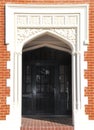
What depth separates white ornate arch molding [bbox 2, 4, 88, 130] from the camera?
433 inches

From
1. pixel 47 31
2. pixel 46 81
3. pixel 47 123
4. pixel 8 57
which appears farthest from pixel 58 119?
pixel 47 31

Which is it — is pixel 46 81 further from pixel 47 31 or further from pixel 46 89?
pixel 47 31

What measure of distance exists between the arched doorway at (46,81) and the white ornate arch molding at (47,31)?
2503mm

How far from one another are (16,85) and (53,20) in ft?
6.14

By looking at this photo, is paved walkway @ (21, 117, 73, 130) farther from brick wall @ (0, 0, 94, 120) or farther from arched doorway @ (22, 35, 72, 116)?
arched doorway @ (22, 35, 72, 116)

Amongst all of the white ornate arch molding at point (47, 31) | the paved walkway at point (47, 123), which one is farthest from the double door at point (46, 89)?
the white ornate arch molding at point (47, 31)

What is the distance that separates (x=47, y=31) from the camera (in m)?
11.1

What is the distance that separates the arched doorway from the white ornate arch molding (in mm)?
2503

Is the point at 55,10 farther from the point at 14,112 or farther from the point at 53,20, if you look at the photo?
the point at 14,112

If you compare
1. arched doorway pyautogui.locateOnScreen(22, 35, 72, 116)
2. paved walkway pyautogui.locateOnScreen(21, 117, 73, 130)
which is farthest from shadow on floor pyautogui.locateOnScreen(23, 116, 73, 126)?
arched doorway pyautogui.locateOnScreen(22, 35, 72, 116)

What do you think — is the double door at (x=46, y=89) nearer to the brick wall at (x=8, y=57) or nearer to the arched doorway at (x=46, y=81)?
the arched doorway at (x=46, y=81)

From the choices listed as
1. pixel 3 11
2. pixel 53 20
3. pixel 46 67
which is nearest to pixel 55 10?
pixel 53 20

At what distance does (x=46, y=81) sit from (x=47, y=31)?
294cm

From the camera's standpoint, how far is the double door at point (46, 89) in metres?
13.5
